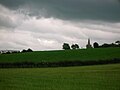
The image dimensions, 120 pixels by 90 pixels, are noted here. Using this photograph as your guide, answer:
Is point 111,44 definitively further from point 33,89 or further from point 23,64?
point 33,89

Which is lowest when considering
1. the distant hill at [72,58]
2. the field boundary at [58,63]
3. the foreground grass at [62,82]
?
the foreground grass at [62,82]

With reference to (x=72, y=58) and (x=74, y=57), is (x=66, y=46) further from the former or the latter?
(x=72, y=58)

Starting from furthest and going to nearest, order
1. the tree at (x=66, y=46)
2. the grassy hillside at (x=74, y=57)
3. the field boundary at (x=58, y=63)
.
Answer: the tree at (x=66, y=46), the grassy hillside at (x=74, y=57), the field boundary at (x=58, y=63)

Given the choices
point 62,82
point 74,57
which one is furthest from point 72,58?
point 62,82

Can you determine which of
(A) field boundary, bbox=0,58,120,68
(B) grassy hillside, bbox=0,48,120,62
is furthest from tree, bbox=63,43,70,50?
(A) field boundary, bbox=0,58,120,68

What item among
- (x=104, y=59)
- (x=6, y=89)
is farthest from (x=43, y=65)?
(x=6, y=89)

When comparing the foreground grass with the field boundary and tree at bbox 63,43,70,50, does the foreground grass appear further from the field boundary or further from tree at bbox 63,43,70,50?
tree at bbox 63,43,70,50

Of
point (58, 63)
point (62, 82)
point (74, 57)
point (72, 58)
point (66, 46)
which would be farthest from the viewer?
point (66, 46)

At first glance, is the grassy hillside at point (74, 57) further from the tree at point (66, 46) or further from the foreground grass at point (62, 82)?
the tree at point (66, 46)

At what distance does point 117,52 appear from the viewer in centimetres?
9244

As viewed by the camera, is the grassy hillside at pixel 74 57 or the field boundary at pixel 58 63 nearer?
the field boundary at pixel 58 63

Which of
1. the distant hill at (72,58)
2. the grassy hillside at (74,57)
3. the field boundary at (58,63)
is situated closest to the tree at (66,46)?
the grassy hillside at (74,57)

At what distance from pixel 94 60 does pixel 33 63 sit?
53.7ft

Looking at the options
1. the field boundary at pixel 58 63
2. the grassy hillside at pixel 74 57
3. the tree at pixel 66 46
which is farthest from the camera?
the tree at pixel 66 46
